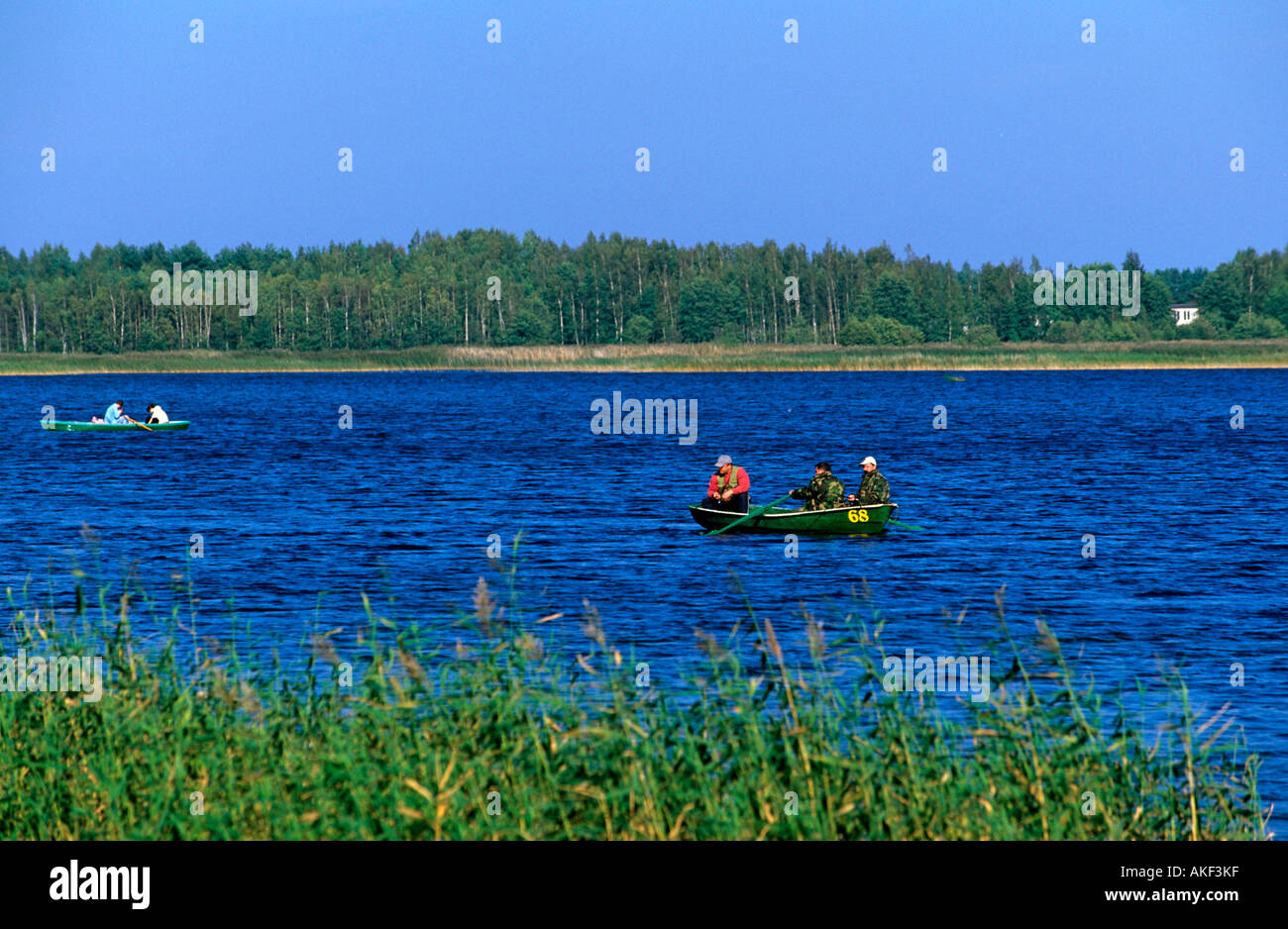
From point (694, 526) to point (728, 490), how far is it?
358 cm

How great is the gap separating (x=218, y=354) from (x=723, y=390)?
211 feet

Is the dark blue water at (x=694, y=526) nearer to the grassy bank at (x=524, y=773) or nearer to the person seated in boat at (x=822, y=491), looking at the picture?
the person seated in boat at (x=822, y=491)

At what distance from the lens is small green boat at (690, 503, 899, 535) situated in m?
35.5

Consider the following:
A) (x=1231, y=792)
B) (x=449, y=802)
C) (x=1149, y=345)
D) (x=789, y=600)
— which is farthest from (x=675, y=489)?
(x=1149, y=345)

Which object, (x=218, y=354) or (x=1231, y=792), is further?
(x=218, y=354)

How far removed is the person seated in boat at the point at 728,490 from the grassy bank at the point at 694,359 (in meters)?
121

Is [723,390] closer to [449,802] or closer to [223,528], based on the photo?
[223,528]

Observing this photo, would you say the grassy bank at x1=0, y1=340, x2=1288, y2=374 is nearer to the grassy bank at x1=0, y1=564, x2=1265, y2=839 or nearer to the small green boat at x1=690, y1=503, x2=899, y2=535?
the small green boat at x1=690, y1=503, x2=899, y2=535

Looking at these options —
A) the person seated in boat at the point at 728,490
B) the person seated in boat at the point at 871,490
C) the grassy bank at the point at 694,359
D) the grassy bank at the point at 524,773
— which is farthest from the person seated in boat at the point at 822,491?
the grassy bank at the point at 694,359

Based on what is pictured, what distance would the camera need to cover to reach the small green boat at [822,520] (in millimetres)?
35531

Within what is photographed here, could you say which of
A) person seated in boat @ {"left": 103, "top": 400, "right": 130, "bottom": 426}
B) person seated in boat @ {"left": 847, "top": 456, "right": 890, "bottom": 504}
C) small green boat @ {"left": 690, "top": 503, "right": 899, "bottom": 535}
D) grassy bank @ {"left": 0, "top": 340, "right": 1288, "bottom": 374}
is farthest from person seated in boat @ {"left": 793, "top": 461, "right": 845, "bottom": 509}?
grassy bank @ {"left": 0, "top": 340, "right": 1288, "bottom": 374}

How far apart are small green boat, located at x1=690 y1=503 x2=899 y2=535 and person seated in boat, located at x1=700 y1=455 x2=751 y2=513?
26cm

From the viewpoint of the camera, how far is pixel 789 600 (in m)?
28.2
